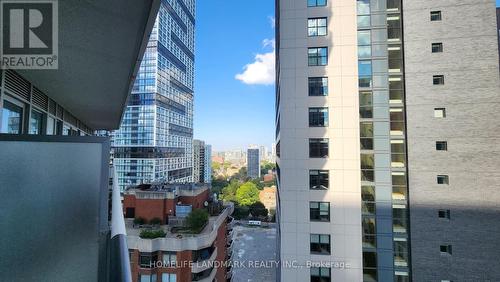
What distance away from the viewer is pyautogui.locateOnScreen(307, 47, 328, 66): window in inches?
417

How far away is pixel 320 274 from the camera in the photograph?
10.1 meters

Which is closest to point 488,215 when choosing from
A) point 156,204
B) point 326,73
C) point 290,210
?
point 290,210

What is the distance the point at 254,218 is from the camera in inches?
1866

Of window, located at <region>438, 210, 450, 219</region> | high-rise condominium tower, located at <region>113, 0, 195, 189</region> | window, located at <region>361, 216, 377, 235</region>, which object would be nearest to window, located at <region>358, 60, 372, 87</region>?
window, located at <region>361, 216, 377, 235</region>

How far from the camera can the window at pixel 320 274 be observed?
10055mm

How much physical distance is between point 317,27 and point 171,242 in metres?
12.5

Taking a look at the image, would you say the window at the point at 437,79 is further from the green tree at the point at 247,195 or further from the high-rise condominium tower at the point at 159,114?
the green tree at the point at 247,195

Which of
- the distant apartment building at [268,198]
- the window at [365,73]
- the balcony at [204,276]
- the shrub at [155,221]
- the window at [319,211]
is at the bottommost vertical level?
the distant apartment building at [268,198]

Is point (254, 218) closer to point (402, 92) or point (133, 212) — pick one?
point (133, 212)

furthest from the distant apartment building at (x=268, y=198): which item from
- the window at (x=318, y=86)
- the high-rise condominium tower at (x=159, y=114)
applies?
the window at (x=318, y=86)

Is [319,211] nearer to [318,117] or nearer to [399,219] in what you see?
[399,219]

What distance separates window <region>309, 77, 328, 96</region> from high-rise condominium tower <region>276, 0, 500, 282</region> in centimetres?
4

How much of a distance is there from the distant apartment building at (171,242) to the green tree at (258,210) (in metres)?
30.2

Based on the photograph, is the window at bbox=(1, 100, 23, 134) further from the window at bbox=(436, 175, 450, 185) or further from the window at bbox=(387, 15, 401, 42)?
the window at bbox=(436, 175, 450, 185)
